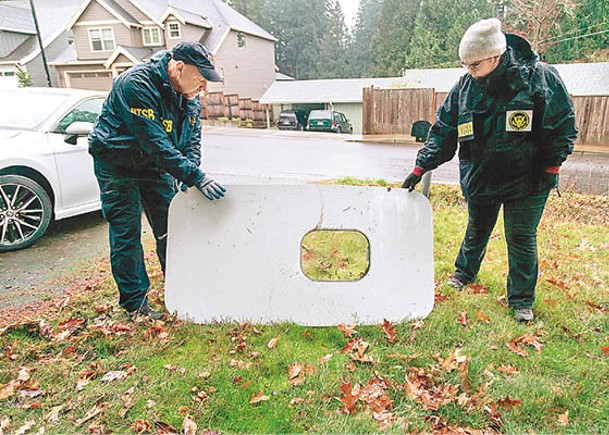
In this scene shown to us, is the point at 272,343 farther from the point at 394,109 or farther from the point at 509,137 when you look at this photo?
the point at 394,109

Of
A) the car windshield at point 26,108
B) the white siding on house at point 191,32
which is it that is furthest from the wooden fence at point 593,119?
the white siding on house at point 191,32

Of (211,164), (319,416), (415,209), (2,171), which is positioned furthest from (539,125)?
(211,164)

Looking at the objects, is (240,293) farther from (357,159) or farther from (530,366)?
(357,159)

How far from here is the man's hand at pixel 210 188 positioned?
249 centimetres

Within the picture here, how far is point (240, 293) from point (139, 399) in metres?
0.86

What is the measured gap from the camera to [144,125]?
2305mm

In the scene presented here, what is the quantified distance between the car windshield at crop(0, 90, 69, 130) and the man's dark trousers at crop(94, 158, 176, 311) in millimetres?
2380

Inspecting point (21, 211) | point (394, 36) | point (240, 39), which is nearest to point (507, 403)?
point (21, 211)

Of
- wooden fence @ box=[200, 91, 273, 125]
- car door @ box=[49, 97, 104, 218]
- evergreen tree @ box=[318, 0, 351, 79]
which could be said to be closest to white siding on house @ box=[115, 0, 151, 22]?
wooden fence @ box=[200, 91, 273, 125]

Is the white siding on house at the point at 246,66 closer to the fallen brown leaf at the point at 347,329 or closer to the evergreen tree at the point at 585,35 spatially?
the evergreen tree at the point at 585,35

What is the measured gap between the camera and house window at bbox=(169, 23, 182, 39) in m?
24.1

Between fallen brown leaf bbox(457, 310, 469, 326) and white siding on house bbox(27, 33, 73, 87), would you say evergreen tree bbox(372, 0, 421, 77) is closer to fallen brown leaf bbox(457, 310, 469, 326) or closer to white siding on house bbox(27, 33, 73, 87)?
white siding on house bbox(27, 33, 73, 87)

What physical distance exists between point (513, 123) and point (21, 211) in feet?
13.9

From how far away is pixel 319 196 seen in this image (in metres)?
2.74
